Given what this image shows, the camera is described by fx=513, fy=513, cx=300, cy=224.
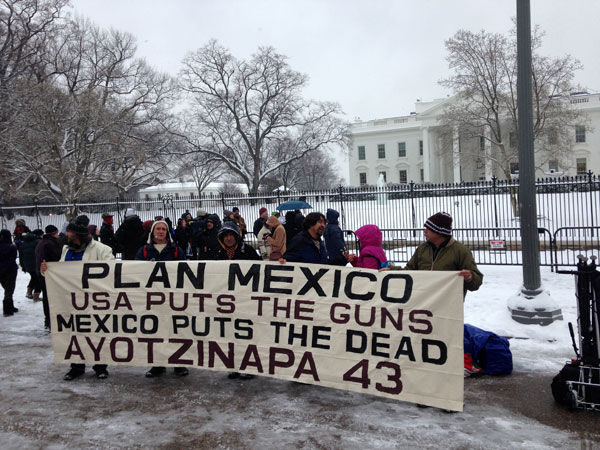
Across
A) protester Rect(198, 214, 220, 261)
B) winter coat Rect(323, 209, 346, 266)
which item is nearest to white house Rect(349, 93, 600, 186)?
protester Rect(198, 214, 220, 261)

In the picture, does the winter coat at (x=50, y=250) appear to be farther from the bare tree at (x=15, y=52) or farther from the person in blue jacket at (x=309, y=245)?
the bare tree at (x=15, y=52)

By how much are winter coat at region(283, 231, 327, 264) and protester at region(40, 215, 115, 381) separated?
225 cm

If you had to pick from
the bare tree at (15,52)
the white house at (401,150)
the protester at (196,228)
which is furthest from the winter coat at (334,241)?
the white house at (401,150)

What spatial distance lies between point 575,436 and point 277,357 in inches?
110

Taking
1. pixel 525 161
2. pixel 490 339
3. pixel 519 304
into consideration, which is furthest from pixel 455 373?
pixel 525 161

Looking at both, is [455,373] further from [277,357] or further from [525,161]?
[525,161]

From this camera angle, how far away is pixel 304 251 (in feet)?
19.6

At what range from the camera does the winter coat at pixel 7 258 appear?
32.0 feet

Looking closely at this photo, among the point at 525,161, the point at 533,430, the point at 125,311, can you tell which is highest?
the point at 525,161

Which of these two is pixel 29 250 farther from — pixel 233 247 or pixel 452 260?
pixel 452 260

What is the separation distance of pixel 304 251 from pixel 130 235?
4948 millimetres

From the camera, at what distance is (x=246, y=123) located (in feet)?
165

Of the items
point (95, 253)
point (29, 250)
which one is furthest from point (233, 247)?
point (29, 250)

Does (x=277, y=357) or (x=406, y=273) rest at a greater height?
(x=406, y=273)
